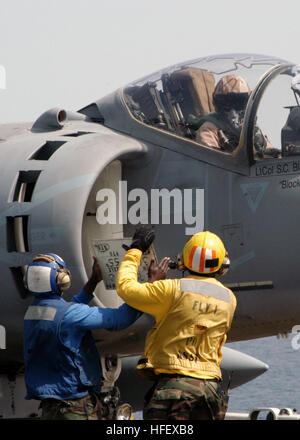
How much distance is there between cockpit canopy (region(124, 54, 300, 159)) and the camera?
8.26 metres

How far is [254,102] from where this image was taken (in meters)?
8.31

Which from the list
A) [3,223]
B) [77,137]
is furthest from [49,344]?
[77,137]

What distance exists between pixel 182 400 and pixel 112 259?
1955 millimetres

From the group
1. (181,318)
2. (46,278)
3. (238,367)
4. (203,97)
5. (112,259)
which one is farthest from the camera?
(238,367)

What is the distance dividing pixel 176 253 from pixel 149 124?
125cm

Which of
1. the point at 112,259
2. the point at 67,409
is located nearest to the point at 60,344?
the point at 67,409

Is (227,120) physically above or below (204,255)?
above

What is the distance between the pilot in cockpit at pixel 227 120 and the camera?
8.29 m

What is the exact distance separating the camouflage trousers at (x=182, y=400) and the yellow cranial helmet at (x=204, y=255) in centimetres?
74

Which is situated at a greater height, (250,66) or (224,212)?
(250,66)

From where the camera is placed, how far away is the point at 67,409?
271 inches

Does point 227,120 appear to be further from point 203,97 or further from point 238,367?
point 238,367

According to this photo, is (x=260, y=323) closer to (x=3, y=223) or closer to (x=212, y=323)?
(x=212, y=323)

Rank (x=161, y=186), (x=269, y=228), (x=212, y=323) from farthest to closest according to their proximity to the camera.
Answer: (x=161, y=186) → (x=269, y=228) → (x=212, y=323)
